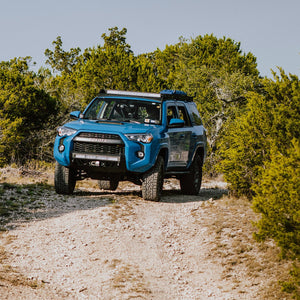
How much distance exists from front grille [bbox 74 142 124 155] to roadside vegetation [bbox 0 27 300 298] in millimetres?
1385

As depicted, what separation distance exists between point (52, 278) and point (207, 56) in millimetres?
29790

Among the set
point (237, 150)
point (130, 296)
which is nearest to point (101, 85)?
point (237, 150)

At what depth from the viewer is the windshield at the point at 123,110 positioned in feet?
36.3

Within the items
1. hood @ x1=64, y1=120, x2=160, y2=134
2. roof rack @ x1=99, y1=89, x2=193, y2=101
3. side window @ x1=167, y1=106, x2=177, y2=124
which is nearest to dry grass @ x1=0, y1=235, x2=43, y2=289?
hood @ x1=64, y1=120, x2=160, y2=134

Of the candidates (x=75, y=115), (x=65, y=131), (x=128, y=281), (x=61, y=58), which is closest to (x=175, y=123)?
(x=75, y=115)

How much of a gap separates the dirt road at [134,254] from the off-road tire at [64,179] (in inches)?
19.7

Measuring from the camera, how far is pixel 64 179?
10695 millimetres

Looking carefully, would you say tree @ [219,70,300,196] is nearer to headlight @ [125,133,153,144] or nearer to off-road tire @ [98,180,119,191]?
headlight @ [125,133,153,144]

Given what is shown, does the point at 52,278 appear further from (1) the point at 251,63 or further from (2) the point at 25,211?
(1) the point at 251,63

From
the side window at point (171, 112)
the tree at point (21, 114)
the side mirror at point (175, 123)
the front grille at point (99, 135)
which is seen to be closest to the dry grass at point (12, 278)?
the front grille at point (99, 135)

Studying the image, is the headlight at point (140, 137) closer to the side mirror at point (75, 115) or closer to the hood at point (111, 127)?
the hood at point (111, 127)

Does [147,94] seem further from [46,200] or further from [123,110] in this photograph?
[46,200]

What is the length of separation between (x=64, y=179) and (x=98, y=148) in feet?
3.81

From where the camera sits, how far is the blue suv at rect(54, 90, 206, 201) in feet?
32.8
